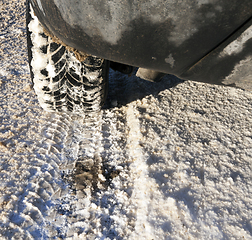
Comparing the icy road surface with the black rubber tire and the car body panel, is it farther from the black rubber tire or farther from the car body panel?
the car body panel

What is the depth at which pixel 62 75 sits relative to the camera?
4.68 feet

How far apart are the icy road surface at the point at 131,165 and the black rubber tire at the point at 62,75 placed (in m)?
0.15

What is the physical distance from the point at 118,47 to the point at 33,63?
0.67 m

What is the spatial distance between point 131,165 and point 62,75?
69cm

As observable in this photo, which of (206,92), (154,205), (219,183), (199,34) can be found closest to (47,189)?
(154,205)

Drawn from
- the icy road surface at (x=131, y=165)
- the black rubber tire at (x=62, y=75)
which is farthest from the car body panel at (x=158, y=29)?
the icy road surface at (x=131, y=165)

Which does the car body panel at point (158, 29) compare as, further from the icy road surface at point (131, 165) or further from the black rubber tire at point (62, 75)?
the icy road surface at point (131, 165)

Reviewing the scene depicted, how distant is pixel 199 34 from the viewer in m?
0.88

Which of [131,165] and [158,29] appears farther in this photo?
[131,165]

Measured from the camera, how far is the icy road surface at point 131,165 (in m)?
1.10

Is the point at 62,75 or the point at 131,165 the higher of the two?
the point at 62,75

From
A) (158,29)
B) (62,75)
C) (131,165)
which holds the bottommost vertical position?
(131,165)

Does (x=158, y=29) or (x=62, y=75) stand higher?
(x=62, y=75)

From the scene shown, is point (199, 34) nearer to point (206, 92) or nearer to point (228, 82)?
point (228, 82)
